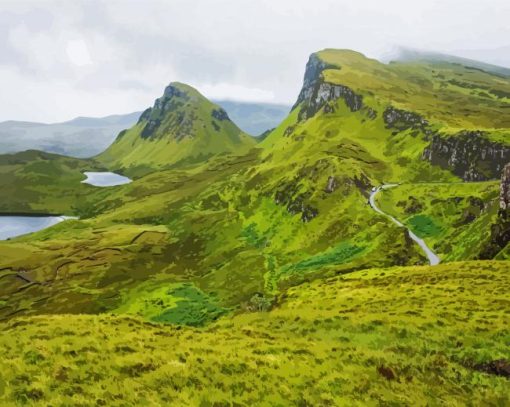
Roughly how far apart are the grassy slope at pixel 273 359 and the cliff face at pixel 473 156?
15227 cm

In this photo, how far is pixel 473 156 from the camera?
185250 mm

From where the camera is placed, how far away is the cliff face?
17650 centimetres

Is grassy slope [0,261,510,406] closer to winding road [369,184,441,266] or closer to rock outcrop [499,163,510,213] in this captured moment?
rock outcrop [499,163,510,213]

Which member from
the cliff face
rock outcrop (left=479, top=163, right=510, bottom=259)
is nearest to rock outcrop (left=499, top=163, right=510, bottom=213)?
rock outcrop (left=479, top=163, right=510, bottom=259)

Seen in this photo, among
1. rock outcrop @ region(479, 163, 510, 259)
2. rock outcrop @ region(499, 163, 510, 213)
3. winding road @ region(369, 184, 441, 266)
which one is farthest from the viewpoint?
winding road @ region(369, 184, 441, 266)

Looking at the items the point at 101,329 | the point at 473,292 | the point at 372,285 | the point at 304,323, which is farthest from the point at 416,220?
the point at 101,329

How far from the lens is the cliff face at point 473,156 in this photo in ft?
579

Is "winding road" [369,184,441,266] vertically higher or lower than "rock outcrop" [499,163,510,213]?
lower

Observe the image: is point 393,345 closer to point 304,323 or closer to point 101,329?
point 304,323

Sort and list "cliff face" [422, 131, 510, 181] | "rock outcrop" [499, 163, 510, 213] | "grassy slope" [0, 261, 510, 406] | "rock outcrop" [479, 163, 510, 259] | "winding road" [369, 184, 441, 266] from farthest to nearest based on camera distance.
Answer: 1. "cliff face" [422, 131, 510, 181]
2. "winding road" [369, 184, 441, 266]
3. "rock outcrop" [499, 163, 510, 213]
4. "rock outcrop" [479, 163, 510, 259]
5. "grassy slope" [0, 261, 510, 406]

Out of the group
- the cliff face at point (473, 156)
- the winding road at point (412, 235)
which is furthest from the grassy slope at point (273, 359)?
the cliff face at point (473, 156)

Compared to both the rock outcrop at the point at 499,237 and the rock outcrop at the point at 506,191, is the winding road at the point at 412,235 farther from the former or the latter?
the rock outcrop at the point at 499,237

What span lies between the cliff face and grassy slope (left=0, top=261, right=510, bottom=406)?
5995 inches

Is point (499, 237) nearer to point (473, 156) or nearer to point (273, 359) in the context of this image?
point (273, 359)
